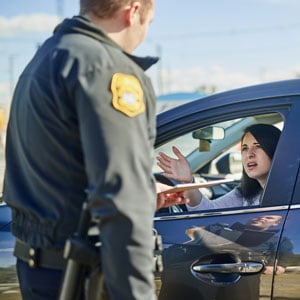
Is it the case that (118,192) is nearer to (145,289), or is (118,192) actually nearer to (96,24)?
(145,289)

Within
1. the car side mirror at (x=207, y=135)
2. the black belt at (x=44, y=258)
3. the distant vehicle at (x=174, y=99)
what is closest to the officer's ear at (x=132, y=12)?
the black belt at (x=44, y=258)

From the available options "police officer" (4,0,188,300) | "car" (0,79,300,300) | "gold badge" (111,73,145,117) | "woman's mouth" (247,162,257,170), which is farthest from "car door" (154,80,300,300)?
"gold badge" (111,73,145,117)

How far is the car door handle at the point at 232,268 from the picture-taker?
278 cm

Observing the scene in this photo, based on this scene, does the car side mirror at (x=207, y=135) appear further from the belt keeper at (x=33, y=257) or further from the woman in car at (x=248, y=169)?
the belt keeper at (x=33, y=257)

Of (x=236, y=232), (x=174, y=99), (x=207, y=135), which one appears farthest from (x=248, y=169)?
(x=174, y=99)

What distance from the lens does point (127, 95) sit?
1866mm

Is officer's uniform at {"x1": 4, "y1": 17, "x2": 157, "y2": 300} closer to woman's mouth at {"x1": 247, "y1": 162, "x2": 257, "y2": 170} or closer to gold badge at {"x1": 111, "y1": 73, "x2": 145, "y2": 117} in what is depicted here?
gold badge at {"x1": 111, "y1": 73, "x2": 145, "y2": 117}

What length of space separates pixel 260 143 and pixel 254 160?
0.27 feet

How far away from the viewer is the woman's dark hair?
321 cm

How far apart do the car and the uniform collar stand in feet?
3.07

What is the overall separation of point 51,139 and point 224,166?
3792mm

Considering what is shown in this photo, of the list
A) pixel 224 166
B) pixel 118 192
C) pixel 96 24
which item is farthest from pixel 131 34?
pixel 224 166

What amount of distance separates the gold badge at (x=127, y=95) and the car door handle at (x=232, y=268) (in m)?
1.10

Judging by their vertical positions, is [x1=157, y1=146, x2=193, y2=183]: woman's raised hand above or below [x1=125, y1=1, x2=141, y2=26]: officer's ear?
below
